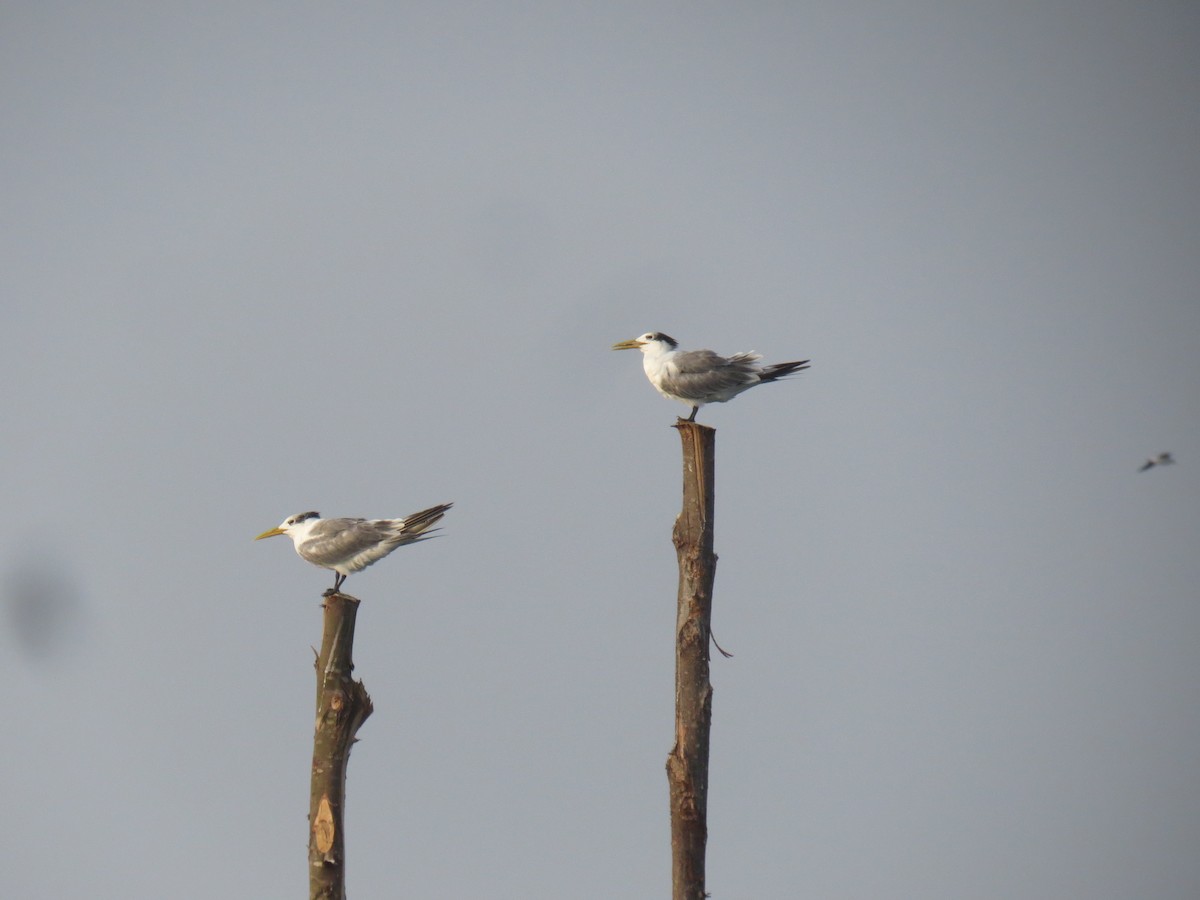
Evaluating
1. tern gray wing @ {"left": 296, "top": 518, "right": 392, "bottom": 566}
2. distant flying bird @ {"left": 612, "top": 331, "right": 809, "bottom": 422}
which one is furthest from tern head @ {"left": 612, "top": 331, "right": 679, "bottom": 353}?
tern gray wing @ {"left": 296, "top": 518, "right": 392, "bottom": 566}

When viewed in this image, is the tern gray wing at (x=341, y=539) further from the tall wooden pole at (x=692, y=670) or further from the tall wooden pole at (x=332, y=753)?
the tall wooden pole at (x=692, y=670)

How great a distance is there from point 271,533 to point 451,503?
364 cm

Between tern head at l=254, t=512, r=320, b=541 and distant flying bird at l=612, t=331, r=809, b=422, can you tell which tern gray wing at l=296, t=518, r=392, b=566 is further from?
distant flying bird at l=612, t=331, r=809, b=422

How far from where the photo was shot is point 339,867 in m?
11.0

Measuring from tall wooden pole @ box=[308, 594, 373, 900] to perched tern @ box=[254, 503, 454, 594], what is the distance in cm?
456

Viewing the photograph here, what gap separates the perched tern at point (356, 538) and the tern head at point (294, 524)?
0.17m

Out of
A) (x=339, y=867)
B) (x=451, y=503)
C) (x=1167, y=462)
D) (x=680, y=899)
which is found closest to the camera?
(x=680, y=899)

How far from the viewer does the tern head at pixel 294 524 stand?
682 inches

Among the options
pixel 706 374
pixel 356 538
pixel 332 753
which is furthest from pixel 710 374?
pixel 332 753

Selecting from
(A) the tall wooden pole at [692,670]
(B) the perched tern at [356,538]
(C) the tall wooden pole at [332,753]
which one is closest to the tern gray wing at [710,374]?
(B) the perched tern at [356,538]

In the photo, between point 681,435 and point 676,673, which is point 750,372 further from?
point 676,673

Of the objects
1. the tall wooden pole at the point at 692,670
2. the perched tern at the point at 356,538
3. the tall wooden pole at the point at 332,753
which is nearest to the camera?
the tall wooden pole at the point at 692,670

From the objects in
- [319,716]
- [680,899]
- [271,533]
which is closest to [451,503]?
[271,533]

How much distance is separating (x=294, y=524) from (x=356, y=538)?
5.31 ft
